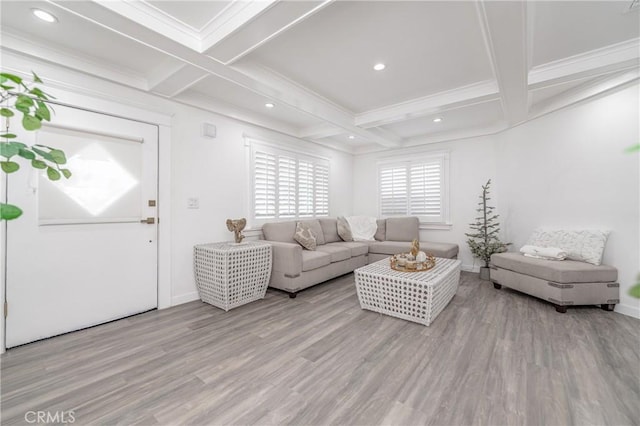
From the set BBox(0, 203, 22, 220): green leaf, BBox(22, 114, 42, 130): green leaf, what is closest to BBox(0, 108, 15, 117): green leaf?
BBox(22, 114, 42, 130): green leaf

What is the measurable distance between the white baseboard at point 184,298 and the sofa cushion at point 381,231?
11.0 feet

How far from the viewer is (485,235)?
14.5 feet

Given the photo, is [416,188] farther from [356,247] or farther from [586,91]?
[586,91]

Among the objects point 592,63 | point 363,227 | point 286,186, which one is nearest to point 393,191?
point 363,227

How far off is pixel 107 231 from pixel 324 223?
10.4ft

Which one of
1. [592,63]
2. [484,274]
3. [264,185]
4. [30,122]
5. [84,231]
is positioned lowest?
[484,274]

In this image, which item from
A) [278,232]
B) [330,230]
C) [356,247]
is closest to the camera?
[278,232]

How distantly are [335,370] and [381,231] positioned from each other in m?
3.77

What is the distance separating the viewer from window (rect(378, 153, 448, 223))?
5203 mm

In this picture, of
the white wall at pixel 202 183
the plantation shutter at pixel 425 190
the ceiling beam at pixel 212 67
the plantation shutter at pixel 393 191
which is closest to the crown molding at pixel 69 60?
the white wall at pixel 202 183

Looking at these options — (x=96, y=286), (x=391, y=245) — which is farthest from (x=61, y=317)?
(x=391, y=245)

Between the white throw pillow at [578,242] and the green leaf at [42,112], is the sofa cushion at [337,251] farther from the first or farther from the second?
the green leaf at [42,112]

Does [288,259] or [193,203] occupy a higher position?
→ [193,203]

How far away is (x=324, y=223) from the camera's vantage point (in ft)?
16.6
